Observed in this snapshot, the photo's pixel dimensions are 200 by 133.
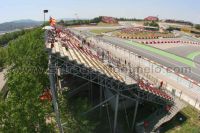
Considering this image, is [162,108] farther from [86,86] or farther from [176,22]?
[176,22]

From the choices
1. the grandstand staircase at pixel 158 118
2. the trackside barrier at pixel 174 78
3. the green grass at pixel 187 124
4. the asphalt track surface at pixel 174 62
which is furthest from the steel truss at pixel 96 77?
the asphalt track surface at pixel 174 62

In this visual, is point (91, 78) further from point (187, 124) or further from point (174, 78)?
point (174, 78)

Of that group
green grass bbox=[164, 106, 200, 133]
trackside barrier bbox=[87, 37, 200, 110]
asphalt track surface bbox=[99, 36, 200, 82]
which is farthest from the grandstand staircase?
asphalt track surface bbox=[99, 36, 200, 82]

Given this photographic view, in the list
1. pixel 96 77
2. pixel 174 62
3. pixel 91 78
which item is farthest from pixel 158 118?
pixel 174 62

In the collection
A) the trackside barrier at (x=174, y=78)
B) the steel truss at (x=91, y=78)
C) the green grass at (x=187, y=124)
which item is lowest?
the green grass at (x=187, y=124)

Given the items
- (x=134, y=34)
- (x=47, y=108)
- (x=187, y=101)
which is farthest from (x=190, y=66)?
(x=134, y=34)

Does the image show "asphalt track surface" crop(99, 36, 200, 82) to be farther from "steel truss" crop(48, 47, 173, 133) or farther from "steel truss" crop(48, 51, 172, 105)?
"steel truss" crop(48, 51, 172, 105)

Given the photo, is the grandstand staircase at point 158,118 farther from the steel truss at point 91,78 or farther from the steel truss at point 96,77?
the steel truss at point 96,77
